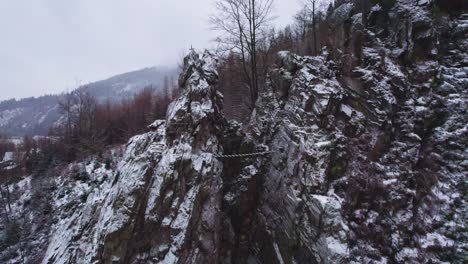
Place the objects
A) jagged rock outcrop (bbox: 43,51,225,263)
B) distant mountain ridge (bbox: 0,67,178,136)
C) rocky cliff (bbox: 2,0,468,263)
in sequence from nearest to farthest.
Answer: rocky cliff (bbox: 2,0,468,263) → jagged rock outcrop (bbox: 43,51,225,263) → distant mountain ridge (bbox: 0,67,178,136)

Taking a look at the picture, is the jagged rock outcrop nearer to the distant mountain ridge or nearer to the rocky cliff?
the rocky cliff

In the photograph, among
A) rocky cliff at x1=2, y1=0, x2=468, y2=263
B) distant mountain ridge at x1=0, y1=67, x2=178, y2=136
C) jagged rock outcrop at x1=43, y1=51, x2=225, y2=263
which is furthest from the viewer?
distant mountain ridge at x1=0, y1=67, x2=178, y2=136

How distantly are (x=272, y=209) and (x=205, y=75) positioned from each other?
5.64 meters

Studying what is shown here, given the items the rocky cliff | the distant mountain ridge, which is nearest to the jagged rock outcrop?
the rocky cliff

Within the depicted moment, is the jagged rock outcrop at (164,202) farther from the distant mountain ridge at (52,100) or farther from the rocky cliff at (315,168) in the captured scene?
the distant mountain ridge at (52,100)

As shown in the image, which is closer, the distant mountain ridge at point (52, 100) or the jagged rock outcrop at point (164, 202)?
the jagged rock outcrop at point (164, 202)

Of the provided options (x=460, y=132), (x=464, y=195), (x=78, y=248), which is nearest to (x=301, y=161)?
(x=464, y=195)

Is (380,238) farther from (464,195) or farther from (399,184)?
(464,195)

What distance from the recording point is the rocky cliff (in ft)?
20.0

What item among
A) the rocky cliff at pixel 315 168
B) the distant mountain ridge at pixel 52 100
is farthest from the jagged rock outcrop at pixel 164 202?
the distant mountain ridge at pixel 52 100

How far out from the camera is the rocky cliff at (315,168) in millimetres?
6109

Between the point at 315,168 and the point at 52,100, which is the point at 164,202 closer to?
the point at 315,168

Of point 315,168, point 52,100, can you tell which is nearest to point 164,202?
point 315,168

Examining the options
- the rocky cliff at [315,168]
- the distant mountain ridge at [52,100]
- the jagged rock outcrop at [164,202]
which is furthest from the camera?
the distant mountain ridge at [52,100]
